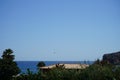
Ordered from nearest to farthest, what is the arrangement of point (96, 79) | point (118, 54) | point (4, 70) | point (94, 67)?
1. point (96, 79)
2. point (94, 67)
3. point (118, 54)
4. point (4, 70)

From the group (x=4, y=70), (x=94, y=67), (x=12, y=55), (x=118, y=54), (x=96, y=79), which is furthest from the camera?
(x=12, y=55)

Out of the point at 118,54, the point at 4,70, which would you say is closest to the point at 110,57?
the point at 118,54

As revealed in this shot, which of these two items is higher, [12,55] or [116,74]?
[12,55]

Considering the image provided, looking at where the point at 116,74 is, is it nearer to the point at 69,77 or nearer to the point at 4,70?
the point at 69,77

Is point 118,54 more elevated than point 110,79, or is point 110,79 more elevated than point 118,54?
point 118,54

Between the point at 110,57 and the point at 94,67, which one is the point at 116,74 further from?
the point at 110,57

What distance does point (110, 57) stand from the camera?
41.4m

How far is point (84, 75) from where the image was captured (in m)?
18.0

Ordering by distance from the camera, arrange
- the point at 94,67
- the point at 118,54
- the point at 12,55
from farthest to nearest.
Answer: the point at 12,55, the point at 118,54, the point at 94,67

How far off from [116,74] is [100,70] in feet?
3.51

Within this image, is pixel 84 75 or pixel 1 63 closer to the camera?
pixel 84 75

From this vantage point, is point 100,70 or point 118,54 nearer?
point 100,70

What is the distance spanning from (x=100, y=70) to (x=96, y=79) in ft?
2.97

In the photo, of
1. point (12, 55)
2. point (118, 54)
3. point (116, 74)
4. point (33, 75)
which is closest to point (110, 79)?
Answer: point (116, 74)
